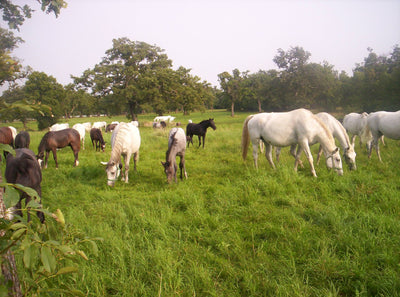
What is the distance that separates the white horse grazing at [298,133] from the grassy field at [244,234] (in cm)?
63

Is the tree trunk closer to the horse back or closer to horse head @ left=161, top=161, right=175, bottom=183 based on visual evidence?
the horse back

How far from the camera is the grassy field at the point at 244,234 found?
2.41 meters

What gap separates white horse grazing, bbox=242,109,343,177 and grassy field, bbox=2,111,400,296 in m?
0.63

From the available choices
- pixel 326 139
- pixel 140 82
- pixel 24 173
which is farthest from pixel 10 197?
pixel 140 82

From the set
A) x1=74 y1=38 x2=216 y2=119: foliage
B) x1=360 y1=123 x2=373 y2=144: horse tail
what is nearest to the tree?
x1=74 y1=38 x2=216 y2=119: foliage

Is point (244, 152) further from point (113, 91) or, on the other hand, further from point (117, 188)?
point (113, 91)

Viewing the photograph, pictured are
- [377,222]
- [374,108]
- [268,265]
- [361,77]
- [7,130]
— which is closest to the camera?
[268,265]

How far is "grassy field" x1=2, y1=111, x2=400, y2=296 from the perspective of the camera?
2.41 metres

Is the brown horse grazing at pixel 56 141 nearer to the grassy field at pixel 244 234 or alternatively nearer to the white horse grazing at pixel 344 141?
the grassy field at pixel 244 234

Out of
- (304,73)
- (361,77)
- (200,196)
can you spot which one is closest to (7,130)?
(200,196)

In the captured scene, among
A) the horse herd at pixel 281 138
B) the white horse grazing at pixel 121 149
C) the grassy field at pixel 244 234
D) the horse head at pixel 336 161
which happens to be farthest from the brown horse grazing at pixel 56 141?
the horse head at pixel 336 161

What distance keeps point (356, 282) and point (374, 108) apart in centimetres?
3453

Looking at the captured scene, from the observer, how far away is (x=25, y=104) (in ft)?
3.33

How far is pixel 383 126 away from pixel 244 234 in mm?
7730
